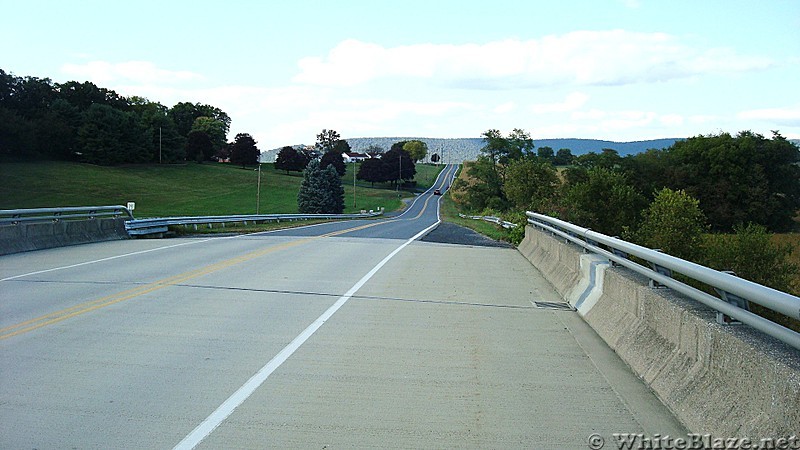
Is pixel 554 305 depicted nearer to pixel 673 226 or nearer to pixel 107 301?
pixel 107 301

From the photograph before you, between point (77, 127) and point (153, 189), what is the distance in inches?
1009

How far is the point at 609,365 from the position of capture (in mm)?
7930

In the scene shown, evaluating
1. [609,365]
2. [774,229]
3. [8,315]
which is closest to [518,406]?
[609,365]

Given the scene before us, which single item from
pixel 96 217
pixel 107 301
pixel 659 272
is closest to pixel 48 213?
pixel 96 217

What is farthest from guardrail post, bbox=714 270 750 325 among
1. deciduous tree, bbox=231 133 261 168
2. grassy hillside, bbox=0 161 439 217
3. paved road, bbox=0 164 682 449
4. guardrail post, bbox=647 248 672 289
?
deciduous tree, bbox=231 133 261 168

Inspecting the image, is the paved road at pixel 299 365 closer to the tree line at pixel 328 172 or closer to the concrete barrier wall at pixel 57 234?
the concrete barrier wall at pixel 57 234

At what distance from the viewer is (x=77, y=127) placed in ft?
396

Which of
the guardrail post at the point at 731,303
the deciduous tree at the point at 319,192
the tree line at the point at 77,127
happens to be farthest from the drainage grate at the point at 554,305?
the tree line at the point at 77,127

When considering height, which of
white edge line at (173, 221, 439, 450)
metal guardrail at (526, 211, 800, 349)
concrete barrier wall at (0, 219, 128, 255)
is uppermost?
metal guardrail at (526, 211, 800, 349)

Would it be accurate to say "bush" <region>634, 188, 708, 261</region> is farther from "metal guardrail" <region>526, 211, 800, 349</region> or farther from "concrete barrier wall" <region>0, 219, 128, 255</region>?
"metal guardrail" <region>526, 211, 800, 349</region>

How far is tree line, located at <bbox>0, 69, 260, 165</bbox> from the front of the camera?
108 meters

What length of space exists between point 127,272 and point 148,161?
128 m

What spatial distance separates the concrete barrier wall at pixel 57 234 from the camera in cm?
1897

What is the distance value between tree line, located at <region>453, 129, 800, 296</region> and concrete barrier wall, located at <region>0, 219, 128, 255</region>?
2770 centimetres
